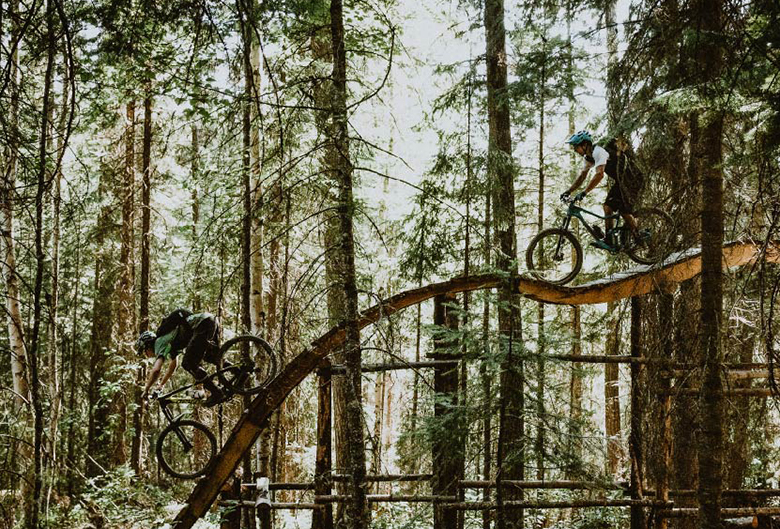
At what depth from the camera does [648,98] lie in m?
6.47

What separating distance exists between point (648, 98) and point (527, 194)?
27.8 feet

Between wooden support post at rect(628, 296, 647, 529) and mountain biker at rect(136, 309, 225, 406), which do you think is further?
wooden support post at rect(628, 296, 647, 529)

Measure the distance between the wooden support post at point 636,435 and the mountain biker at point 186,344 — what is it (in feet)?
17.4

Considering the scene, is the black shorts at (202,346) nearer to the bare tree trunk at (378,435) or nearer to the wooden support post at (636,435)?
the bare tree trunk at (378,435)

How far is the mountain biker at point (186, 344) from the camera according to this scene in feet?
21.3

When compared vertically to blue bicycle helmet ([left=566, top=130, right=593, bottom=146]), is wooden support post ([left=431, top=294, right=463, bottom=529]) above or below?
below

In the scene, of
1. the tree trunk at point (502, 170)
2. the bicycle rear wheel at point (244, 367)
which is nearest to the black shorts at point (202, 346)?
the bicycle rear wheel at point (244, 367)

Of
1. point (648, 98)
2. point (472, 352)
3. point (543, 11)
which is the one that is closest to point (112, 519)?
point (472, 352)

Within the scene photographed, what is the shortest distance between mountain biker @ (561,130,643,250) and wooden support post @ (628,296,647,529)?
1224 mm

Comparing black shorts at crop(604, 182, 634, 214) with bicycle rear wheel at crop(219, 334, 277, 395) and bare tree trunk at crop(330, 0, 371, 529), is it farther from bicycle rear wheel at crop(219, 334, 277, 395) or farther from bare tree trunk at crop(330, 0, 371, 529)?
bicycle rear wheel at crop(219, 334, 277, 395)

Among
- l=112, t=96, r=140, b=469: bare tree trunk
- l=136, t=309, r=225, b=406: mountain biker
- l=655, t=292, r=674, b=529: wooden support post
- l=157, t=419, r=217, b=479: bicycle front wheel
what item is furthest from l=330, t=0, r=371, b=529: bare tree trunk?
l=112, t=96, r=140, b=469: bare tree trunk

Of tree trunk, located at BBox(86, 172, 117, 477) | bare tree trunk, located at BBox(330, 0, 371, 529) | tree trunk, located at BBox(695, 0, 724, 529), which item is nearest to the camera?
bare tree trunk, located at BBox(330, 0, 371, 529)

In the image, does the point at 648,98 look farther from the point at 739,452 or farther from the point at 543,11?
the point at 739,452

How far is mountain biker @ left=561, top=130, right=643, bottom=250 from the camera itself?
6.57 meters
